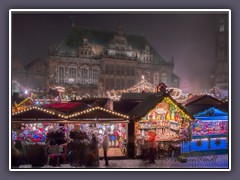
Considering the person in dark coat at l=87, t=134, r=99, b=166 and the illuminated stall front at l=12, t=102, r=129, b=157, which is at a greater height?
the illuminated stall front at l=12, t=102, r=129, b=157

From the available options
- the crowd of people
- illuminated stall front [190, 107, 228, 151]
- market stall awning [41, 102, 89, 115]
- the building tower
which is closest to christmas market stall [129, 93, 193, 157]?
illuminated stall front [190, 107, 228, 151]

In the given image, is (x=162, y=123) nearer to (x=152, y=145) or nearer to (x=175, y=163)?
(x=152, y=145)

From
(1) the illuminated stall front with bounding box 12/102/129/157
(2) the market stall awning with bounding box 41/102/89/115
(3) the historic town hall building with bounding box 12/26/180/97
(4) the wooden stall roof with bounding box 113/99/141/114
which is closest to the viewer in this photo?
(1) the illuminated stall front with bounding box 12/102/129/157

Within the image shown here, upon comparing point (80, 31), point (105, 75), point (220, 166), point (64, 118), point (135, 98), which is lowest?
point (220, 166)

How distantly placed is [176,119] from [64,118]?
2216mm

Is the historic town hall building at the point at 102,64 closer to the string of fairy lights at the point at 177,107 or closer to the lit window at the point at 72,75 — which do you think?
the lit window at the point at 72,75

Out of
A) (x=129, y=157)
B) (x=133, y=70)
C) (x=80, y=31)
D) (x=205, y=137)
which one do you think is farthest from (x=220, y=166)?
(x=80, y=31)

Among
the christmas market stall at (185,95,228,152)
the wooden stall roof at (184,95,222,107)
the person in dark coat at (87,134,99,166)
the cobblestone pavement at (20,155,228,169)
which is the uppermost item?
the wooden stall roof at (184,95,222,107)

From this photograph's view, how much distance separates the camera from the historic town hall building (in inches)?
229

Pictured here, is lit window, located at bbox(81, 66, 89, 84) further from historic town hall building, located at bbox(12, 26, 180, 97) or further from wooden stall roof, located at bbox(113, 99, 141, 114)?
wooden stall roof, located at bbox(113, 99, 141, 114)

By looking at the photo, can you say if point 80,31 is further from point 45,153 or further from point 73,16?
point 45,153

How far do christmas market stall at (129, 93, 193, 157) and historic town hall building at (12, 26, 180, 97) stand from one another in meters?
0.44

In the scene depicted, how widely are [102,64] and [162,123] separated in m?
1.69

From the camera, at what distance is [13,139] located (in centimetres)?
523
